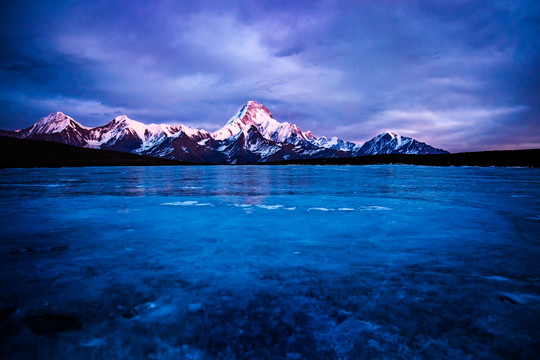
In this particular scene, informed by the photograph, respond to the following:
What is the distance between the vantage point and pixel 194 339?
11.9ft

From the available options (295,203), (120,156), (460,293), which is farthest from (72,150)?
(460,293)

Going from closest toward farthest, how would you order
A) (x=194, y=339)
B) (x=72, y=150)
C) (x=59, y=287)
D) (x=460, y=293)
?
(x=194, y=339) < (x=460, y=293) < (x=59, y=287) < (x=72, y=150)

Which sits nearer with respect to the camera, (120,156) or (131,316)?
(131,316)

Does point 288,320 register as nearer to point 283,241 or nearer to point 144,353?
point 144,353

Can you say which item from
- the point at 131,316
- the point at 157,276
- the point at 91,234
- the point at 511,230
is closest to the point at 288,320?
the point at 131,316

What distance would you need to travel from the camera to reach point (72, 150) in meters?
160

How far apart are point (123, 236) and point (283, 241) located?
15.8 ft

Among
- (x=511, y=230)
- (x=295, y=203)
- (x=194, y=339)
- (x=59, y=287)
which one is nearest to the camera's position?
(x=194, y=339)

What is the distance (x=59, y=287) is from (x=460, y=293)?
6861 millimetres

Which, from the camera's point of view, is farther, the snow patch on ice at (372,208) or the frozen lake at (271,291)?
the snow patch on ice at (372,208)

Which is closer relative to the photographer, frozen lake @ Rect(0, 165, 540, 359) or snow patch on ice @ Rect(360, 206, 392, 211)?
frozen lake @ Rect(0, 165, 540, 359)

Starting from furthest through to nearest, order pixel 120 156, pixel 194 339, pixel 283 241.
→ pixel 120 156
pixel 283 241
pixel 194 339

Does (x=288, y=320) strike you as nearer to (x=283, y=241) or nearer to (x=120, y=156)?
(x=283, y=241)

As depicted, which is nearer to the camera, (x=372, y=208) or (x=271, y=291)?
(x=271, y=291)
